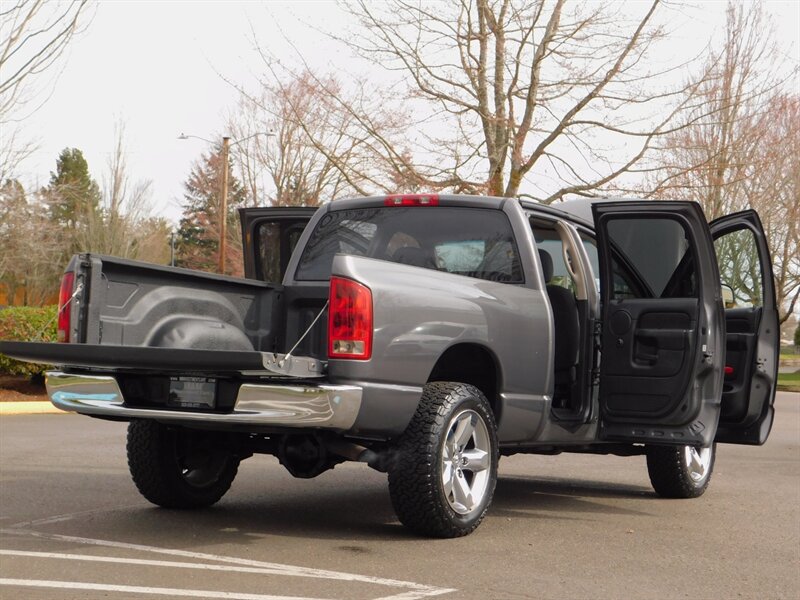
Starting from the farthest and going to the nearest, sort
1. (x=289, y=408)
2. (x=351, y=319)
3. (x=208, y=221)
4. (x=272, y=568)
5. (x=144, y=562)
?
1. (x=208, y=221)
2. (x=351, y=319)
3. (x=289, y=408)
4. (x=144, y=562)
5. (x=272, y=568)

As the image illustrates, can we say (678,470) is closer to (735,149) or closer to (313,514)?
(313,514)

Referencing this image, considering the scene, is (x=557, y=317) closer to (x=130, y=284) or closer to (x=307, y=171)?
(x=130, y=284)

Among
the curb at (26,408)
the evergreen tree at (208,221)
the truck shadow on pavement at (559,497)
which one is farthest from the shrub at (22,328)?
the evergreen tree at (208,221)

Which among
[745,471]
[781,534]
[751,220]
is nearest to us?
[781,534]

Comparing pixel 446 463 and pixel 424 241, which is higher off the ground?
pixel 424 241

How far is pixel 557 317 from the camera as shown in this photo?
8.07m

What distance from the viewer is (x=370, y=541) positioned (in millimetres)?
6570

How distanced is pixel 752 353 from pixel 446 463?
3205 mm

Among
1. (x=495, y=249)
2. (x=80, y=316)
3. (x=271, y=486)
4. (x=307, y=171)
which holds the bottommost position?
(x=271, y=486)

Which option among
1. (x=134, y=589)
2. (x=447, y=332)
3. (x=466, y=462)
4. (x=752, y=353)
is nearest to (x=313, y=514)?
(x=466, y=462)

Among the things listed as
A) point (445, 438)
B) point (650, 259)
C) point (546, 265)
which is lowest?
point (445, 438)

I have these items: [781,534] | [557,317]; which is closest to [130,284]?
[557,317]

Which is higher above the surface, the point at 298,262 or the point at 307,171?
the point at 307,171

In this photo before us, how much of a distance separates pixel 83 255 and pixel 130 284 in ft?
1.06
